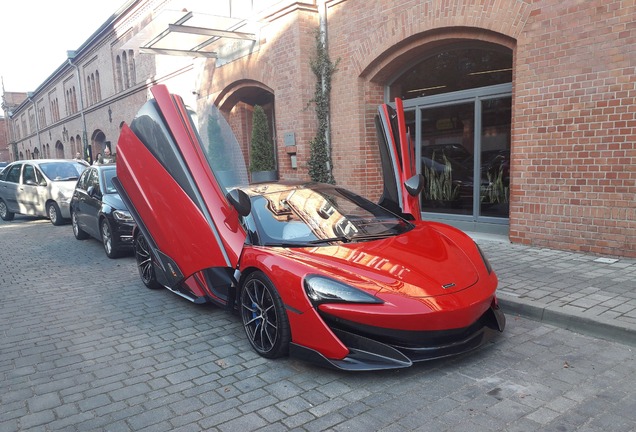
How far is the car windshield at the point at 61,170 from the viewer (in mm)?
12070

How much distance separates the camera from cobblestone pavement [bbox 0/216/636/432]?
2.76 meters

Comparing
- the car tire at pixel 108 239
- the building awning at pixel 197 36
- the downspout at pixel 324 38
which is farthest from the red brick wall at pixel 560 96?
the car tire at pixel 108 239

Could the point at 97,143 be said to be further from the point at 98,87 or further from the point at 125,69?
the point at 125,69

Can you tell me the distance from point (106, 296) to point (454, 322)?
14.6ft

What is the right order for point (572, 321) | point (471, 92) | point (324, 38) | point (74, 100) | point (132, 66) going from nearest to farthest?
point (572, 321) < point (471, 92) < point (324, 38) < point (132, 66) < point (74, 100)

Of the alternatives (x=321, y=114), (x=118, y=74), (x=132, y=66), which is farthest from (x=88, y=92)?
(x=321, y=114)

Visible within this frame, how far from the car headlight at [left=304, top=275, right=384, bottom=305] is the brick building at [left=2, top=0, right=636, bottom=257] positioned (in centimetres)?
337

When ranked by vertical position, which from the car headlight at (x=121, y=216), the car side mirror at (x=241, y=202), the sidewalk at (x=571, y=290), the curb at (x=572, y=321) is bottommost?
the curb at (x=572, y=321)

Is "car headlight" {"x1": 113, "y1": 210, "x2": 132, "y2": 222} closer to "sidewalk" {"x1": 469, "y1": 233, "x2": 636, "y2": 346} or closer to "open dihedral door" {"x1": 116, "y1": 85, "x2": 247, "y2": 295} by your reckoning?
"open dihedral door" {"x1": 116, "y1": 85, "x2": 247, "y2": 295}

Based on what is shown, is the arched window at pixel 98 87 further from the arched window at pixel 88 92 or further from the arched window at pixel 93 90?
the arched window at pixel 88 92

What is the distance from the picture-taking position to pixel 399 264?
3.45 m

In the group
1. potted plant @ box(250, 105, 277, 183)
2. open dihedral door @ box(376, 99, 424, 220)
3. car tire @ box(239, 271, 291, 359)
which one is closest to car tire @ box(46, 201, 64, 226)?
potted plant @ box(250, 105, 277, 183)

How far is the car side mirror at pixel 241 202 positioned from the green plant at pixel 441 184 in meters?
5.71

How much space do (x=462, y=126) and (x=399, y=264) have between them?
5.81 meters
